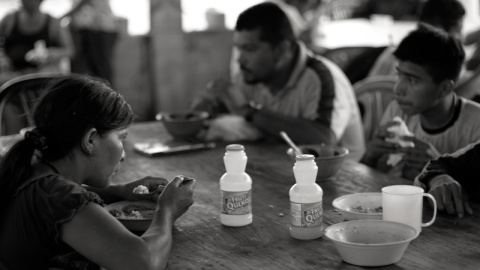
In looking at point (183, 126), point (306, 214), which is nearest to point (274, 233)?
point (306, 214)

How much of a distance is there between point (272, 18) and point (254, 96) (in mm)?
464

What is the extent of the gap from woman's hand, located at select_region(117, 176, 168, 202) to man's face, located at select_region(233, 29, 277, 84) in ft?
4.48

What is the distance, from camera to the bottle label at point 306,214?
5.58ft

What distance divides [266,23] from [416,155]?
1.15 meters

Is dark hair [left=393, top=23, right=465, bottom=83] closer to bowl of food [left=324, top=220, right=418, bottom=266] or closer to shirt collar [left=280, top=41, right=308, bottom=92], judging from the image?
shirt collar [left=280, top=41, right=308, bottom=92]

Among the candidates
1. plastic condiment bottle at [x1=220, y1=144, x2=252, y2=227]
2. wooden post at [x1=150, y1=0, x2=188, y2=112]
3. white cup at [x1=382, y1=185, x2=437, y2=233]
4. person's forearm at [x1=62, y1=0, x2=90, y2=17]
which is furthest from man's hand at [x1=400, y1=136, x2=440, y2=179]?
person's forearm at [x1=62, y1=0, x2=90, y2=17]

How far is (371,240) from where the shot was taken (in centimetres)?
162

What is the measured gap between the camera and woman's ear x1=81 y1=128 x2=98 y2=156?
167 cm

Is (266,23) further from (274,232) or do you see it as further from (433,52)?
(274,232)

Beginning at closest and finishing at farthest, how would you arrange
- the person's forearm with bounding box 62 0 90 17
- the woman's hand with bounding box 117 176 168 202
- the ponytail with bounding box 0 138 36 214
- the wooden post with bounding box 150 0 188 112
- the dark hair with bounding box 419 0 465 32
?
the ponytail with bounding box 0 138 36 214
the woman's hand with bounding box 117 176 168 202
the dark hair with bounding box 419 0 465 32
the wooden post with bounding box 150 0 188 112
the person's forearm with bounding box 62 0 90 17

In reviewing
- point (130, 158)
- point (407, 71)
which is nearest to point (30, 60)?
point (130, 158)

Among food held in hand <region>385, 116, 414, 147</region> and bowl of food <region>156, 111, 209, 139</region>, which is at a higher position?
food held in hand <region>385, 116, 414, 147</region>

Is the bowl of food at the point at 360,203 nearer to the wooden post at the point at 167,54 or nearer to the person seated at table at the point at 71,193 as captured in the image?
the person seated at table at the point at 71,193

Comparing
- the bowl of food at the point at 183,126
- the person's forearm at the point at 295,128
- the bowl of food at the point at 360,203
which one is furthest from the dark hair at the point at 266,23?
the bowl of food at the point at 360,203
